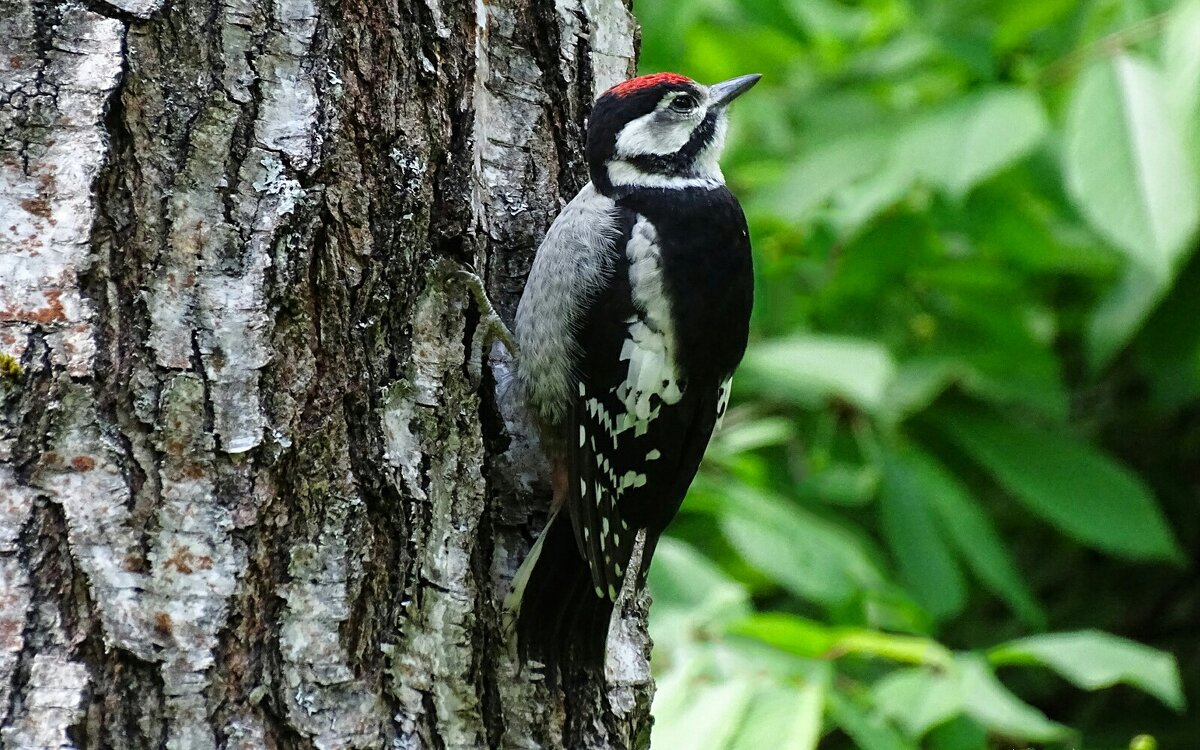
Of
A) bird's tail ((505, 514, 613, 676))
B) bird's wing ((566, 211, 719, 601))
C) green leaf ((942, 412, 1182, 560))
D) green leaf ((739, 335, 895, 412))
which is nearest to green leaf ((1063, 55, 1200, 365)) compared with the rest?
Answer: green leaf ((739, 335, 895, 412))

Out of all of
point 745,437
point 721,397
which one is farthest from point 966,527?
point 721,397

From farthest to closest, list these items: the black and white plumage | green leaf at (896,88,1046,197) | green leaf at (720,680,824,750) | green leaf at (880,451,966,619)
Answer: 1. green leaf at (880,451,966,619)
2. green leaf at (896,88,1046,197)
3. the black and white plumage
4. green leaf at (720,680,824,750)

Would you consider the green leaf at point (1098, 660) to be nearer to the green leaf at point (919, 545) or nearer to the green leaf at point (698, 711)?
the green leaf at point (698, 711)

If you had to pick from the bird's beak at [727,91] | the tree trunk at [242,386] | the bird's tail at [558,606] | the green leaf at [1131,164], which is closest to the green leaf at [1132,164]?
the green leaf at [1131,164]

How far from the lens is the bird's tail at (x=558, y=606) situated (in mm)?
1989

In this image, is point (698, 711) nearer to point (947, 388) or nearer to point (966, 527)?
point (966, 527)

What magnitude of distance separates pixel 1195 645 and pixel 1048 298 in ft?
4.73

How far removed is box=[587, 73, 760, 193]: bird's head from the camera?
2379 mm

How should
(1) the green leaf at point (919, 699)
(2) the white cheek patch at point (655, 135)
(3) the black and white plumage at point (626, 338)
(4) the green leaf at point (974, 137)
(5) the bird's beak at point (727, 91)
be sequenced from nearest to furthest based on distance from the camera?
(3) the black and white plumage at point (626, 338), (1) the green leaf at point (919, 699), (2) the white cheek patch at point (655, 135), (5) the bird's beak at point (727, 91), (4) the green leaf at point (974, 137)

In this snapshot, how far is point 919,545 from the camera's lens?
11.6 ft

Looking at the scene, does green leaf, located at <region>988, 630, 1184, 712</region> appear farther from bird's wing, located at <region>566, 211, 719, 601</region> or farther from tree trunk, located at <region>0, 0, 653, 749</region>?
tree trunk, located at <region>0, 0, 653, 749</region>

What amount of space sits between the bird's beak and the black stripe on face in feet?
0.09

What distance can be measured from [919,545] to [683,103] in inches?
61.0

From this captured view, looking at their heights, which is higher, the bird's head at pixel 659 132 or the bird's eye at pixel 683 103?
the bird's eye at pixel 683 103
